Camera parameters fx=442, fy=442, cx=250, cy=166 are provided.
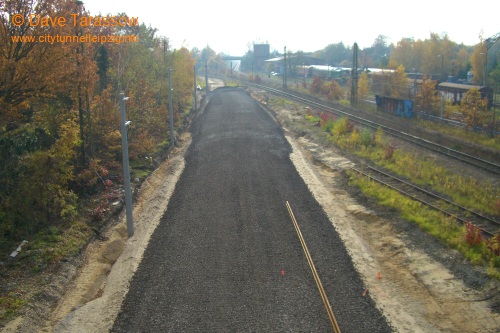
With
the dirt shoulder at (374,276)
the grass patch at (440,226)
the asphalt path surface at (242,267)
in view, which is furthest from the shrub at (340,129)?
the dirt shoulder at (374,276)

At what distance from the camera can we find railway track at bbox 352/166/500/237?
14.5m

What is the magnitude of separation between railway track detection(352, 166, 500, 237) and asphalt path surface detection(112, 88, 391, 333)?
3798 millimetres

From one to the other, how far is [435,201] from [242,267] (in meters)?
8.93

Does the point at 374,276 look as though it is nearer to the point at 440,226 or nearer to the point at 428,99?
the point at 440,226

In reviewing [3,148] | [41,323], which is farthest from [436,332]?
[3,148]

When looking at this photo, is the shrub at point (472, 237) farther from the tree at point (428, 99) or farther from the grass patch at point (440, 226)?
the tree at point (428, 99)

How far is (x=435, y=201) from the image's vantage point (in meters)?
17.0

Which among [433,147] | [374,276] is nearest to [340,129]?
[433,147]

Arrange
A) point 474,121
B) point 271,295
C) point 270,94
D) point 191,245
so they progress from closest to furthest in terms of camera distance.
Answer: point 271,295 < point 191,245 < point 474,121 < point 270,94

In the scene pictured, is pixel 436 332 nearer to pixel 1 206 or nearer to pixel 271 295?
pixel 271 295

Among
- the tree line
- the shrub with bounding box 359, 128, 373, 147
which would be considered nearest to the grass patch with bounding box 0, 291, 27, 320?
the tree line

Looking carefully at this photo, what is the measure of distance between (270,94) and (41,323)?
179ft

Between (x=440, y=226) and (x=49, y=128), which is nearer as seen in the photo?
(x=440, y=226)

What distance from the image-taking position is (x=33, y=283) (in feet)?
36.6
